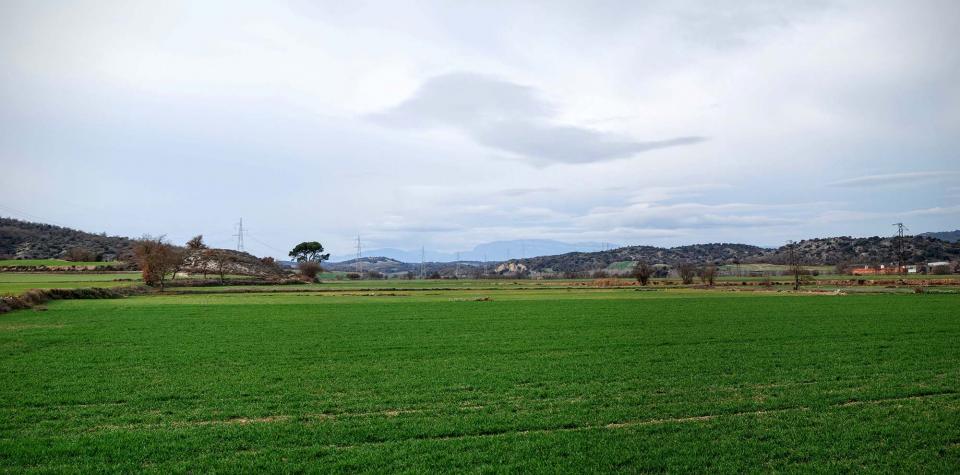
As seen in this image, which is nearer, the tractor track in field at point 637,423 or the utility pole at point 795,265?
the tractor track in field at point 637,423

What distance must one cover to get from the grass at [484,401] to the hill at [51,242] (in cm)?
13643

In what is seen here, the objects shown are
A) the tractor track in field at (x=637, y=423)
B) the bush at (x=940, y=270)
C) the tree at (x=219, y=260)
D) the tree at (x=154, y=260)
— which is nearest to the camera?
the tractor track in field at (x=637, y=423)

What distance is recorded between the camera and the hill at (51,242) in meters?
148

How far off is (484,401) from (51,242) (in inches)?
7383

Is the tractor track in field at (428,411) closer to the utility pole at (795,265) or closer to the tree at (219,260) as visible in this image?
the utility pole at (795,265)

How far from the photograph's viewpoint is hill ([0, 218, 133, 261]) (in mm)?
147750

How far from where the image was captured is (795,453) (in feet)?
35.3

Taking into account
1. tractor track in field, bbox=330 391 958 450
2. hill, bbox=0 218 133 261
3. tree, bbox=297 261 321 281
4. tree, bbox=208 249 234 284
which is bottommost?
tractor track in field, bbox=330 391 958 450

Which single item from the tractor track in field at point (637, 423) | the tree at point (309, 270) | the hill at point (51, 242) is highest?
the hill at point (51, 242)

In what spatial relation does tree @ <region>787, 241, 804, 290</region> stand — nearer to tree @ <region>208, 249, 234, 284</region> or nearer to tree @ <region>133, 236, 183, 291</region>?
tree @ <region>133, 236, 183, 291</region>

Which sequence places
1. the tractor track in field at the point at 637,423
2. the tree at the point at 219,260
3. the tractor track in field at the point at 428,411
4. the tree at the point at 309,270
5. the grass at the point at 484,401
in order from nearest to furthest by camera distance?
the grass at the point at 484,401 → the tractor track in field at the point at 637,423 → the tractor track in field at the point at 428,411 → the tree at the point at 219,260 → the tree at the point at 309,270

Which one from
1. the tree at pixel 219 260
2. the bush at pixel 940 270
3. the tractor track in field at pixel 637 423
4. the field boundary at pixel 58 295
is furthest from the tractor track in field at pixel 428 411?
the bush at pixel 940 270

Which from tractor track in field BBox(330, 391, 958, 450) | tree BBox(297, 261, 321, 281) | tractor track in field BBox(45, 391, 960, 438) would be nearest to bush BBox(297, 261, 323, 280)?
tree BBox(297, 261, 321, 281)

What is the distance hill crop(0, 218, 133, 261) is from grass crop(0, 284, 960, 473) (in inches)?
5371
